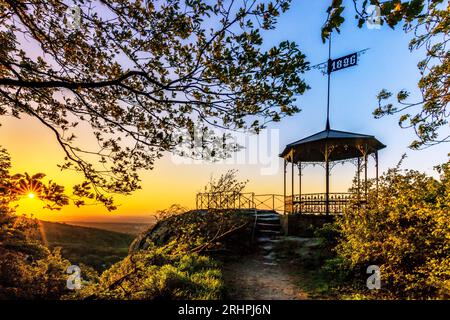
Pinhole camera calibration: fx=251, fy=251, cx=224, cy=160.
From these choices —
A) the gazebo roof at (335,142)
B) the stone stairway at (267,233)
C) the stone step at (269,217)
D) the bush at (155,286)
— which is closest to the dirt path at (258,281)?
the stone stairway at (267,233)

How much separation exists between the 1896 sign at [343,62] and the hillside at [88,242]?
20.5 m

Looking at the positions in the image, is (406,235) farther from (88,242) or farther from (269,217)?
(88,242)

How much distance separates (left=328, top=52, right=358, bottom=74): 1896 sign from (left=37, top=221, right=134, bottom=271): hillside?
808 inches

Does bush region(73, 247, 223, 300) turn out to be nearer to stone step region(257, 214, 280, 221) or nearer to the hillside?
stone step region(257, 214, 280, 221)

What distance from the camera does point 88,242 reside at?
3011 centimetres

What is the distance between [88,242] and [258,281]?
93.8 feet

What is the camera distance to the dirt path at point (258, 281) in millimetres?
7059

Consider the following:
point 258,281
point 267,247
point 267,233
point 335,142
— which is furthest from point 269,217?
point 258,281

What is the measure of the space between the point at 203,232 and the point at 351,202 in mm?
6411

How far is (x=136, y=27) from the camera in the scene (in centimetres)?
484

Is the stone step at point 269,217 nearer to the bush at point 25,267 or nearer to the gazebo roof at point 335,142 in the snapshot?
the gazebo roof at point 335,142
